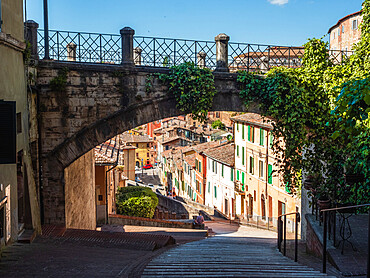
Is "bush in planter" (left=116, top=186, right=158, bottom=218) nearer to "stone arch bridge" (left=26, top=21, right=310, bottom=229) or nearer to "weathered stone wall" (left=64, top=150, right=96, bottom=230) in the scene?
"weathered stone wall" (left=64, top=150, right=96, bottom=230)

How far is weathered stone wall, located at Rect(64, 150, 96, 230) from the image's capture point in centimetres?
1143

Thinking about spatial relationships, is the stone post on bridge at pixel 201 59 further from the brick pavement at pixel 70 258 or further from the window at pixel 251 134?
the window at pixel 251 134

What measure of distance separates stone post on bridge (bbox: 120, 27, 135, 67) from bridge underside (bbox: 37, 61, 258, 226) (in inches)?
7.5

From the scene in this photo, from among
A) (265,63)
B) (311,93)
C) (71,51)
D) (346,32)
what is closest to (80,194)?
(71,51)

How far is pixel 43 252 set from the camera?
24.8 ft

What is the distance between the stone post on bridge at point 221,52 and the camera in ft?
37.2

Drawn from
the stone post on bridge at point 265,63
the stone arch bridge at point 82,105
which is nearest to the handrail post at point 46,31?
the stone arch bridge at point 82,105

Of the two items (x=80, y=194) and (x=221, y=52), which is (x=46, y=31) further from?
(x=80, y=194)

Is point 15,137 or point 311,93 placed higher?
point 311,93

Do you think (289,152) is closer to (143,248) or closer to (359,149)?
(359,149)

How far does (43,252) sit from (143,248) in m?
2.60

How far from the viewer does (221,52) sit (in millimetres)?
11359

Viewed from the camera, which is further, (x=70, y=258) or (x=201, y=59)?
(x=201, y=59)

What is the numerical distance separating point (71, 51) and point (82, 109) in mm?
1751
